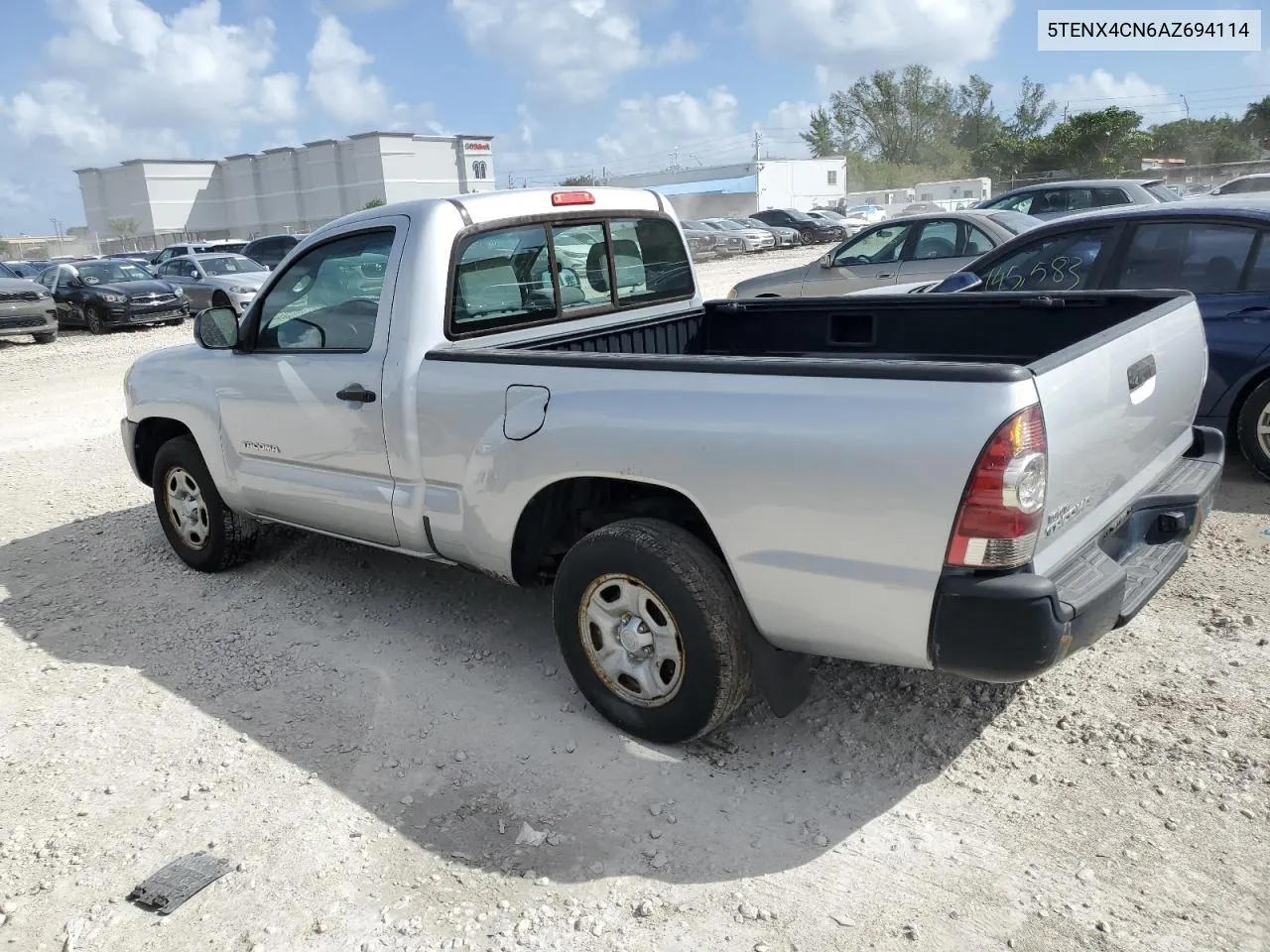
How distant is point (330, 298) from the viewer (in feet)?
14.8

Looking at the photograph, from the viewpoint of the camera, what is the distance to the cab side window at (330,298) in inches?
169

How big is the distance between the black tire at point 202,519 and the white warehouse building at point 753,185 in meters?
66.4

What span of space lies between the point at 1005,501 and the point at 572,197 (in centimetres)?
272

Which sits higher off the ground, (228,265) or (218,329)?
(218,329)

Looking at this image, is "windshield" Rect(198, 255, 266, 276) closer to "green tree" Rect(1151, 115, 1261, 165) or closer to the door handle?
the door handle

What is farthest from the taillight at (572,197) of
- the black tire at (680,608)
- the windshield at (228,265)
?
the windshield at (228,265)

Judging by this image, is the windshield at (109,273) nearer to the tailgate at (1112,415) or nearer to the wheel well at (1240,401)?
the wheel well at (1240,401)

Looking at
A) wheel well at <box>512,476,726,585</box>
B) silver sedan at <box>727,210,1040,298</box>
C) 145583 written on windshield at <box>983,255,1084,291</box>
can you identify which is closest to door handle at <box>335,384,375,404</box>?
wheel well at <box>512,476,726,585</box>

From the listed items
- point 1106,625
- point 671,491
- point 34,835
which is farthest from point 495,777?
point 1106,625

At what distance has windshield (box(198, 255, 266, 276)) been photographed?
21266 mm

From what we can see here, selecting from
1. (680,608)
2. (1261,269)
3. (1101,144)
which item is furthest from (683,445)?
(1101,144)

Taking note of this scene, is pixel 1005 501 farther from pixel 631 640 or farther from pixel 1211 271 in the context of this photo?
pixel 1211 271

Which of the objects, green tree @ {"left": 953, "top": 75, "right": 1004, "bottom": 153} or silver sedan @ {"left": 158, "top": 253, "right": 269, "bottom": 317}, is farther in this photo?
green tree @ {"left": 953, "top": 75, "right": 1004, "bottom": 153}

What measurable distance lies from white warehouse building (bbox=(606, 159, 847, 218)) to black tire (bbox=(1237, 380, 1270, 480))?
217 ft
